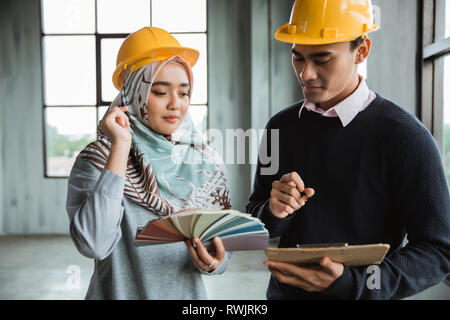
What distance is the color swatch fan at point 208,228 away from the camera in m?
0.86

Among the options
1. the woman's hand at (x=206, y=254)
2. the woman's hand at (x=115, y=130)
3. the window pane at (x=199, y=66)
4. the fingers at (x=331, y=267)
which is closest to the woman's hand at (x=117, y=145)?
the woman's hand at (x=115, y=130)

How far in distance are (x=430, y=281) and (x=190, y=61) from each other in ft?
3.22

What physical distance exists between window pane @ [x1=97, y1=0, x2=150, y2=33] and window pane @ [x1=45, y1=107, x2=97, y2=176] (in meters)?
1.17

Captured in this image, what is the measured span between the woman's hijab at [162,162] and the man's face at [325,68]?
361 millimetres

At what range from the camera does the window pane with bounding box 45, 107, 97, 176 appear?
559cm

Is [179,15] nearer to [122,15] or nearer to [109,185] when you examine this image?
[122,15]

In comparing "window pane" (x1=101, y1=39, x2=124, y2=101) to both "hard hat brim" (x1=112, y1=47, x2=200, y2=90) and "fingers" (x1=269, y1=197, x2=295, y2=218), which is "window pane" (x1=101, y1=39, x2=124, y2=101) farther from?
"fingers" (x1=269, y1=197, x2=295, y2=218)

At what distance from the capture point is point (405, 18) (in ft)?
9.93

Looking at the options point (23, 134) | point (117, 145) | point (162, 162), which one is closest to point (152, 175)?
point (162, 162)

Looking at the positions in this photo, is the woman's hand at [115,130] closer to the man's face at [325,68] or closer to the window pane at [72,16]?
the man's face at [325,68]

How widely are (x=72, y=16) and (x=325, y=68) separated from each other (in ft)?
17.2

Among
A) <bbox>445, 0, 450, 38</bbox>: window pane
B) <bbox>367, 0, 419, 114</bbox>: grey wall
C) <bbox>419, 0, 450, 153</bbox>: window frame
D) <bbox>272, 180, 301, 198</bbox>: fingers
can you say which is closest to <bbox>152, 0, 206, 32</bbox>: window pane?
<bbox>367, 0, 419, 114</bbox>: grey wall
